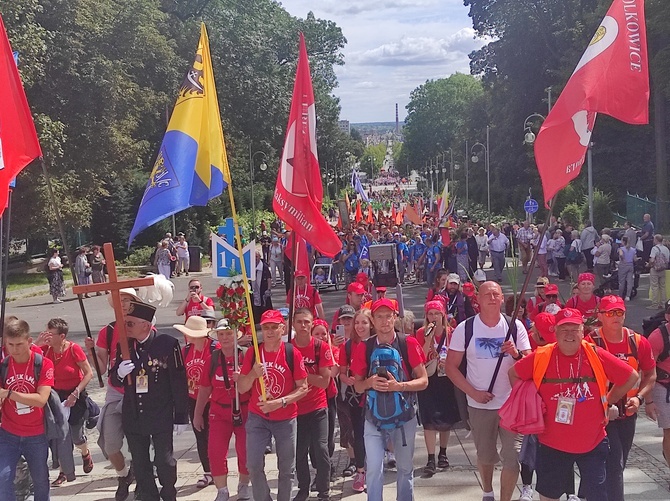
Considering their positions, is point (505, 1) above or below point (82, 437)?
above

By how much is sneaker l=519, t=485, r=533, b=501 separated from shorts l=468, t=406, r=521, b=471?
611mm

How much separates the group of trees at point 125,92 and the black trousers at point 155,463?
21.3 meters

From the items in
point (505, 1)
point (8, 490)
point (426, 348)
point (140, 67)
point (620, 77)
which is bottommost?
point (8, 490)

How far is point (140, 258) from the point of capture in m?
39.3

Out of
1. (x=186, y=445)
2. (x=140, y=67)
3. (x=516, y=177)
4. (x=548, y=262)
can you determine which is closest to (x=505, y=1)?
(x=516, y=177)

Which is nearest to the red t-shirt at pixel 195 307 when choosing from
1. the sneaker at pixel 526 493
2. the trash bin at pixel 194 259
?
the sneaker at pixel 526 493

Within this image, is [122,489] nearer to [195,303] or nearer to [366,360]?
[366,360]

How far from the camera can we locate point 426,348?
25.7 ft

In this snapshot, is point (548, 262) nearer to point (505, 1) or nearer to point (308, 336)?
point (308, 336)

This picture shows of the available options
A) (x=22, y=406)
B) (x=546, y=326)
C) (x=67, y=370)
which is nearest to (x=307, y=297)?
(x=67, y=370)

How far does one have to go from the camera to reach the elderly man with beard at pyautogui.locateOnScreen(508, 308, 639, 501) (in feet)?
17.8

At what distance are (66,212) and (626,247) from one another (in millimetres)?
21133

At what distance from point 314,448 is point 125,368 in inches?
67.5

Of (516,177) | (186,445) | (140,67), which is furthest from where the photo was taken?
(516,177)
